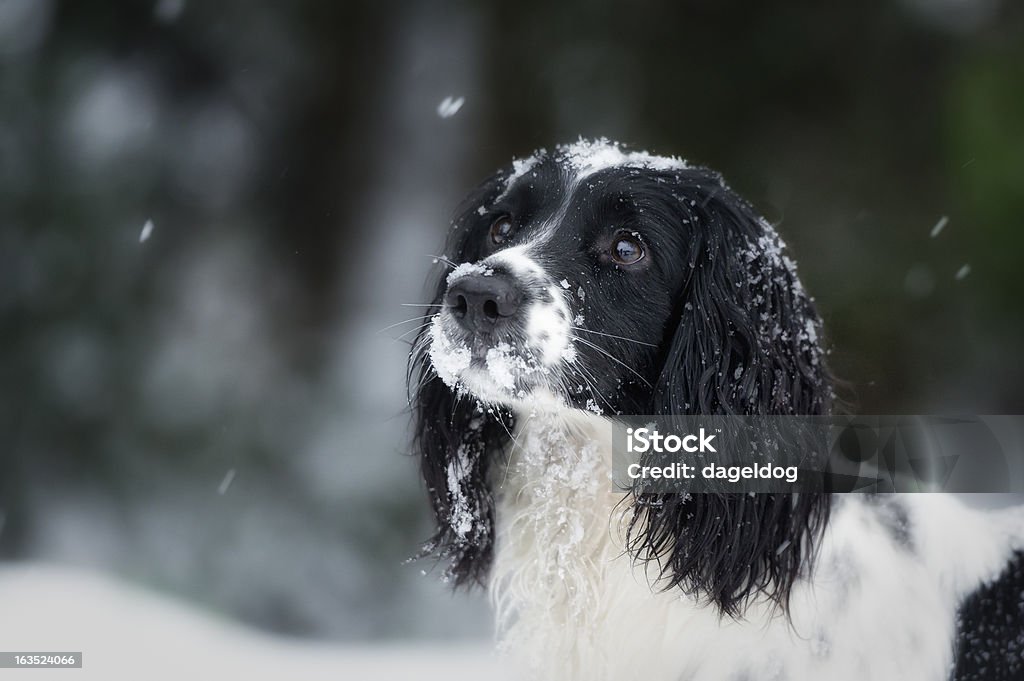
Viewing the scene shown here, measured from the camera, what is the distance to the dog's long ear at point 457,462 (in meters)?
2.15

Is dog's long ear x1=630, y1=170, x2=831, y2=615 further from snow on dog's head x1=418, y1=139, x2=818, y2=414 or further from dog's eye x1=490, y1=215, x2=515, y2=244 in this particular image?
dog's eye x1=490, y1=215, x2=515, y2=244

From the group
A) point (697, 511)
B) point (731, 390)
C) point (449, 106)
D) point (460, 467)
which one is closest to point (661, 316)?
point (731, 390)

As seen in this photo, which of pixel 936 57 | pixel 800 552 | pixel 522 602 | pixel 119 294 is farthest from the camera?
pixel 119 294

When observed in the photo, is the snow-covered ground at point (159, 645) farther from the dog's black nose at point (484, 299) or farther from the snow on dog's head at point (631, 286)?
the dog's black nose at point (484, 299)

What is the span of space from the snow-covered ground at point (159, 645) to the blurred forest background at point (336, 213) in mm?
179

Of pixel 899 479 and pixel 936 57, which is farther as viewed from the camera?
A: pixel 936 57

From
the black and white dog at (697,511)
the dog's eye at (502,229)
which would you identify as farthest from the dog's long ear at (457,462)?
the dog's eye at (502,229)

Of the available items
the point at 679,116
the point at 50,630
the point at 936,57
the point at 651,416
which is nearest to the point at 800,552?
the point at 651,416

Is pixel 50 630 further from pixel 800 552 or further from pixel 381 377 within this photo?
pixel 800 552

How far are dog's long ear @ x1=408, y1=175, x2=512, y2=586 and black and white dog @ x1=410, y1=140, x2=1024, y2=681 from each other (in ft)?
0.35

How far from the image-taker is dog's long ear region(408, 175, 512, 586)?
7.04 ft

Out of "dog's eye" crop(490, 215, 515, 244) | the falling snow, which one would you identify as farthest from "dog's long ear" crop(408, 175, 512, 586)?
the falling snow

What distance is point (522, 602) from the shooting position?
211cm

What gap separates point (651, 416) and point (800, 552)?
453 mm
